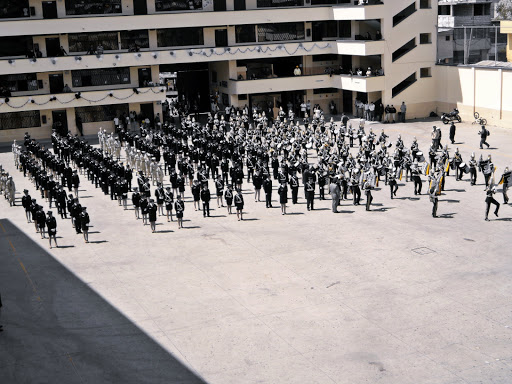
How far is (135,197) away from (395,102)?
27.9 m

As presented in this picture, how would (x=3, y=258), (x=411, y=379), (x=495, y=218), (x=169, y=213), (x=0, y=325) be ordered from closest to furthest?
(x=411, y=379), (x=0, y=325), (x=3, y=258), (x=495, y=218), (x=169, y=213)

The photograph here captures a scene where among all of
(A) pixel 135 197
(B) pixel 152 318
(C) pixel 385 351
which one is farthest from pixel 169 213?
(C) pixel 385 351

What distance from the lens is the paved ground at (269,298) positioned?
1700 centimetres

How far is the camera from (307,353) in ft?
57.3

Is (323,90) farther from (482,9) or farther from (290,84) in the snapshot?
(482,9)

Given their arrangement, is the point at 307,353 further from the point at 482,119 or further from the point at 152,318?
the point at 482,119

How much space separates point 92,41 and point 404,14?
75.2 feet

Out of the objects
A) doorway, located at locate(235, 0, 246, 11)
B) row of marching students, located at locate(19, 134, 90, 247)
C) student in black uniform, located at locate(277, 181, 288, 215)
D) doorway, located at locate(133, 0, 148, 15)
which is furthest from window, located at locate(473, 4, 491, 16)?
student in black uniform, located at locate(277, 181, 288, 215)

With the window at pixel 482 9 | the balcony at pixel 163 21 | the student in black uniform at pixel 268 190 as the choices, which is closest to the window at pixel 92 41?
the balcony at pixel 163 21

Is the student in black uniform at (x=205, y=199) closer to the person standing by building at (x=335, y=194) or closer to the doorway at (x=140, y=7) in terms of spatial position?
the person standing by building at (x=335, y=194)

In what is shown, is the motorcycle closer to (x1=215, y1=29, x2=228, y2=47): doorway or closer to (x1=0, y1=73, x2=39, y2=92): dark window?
(x1=215, y1=29, x2=228, y2=47): doorway

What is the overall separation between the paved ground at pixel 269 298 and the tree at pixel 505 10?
31142mm

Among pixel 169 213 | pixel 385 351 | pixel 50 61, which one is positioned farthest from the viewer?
pixel 50 61

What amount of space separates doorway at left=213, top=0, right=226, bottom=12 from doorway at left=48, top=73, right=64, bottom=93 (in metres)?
12.5
